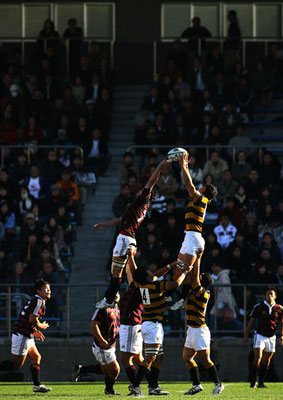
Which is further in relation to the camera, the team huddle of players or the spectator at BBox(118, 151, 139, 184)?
the spectator at BBox(118, 151, 139, 184)

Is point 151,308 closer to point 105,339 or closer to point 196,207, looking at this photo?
point 105,339

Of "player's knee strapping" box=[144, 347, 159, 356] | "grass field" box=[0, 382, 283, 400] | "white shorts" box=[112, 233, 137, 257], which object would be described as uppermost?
"white shorts" box=[112, 233, 137, 257]

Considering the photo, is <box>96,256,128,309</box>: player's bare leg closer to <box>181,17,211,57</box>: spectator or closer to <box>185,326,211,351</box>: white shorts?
<box>185,326,211,351</box>: white shorts

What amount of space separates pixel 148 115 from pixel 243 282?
6502 mm

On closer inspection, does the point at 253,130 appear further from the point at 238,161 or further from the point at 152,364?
the point at 152,364

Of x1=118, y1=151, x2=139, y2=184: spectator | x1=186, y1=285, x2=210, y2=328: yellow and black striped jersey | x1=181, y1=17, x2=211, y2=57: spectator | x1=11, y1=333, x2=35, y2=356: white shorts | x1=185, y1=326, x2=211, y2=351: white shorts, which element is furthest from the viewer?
x1=181, y1=17, x2=211, y2=57: spectator

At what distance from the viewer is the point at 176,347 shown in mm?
21469

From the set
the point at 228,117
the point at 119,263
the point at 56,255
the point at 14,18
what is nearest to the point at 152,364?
the point at 119,263

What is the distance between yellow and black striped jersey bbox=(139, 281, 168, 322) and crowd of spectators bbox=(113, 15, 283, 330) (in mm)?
5254

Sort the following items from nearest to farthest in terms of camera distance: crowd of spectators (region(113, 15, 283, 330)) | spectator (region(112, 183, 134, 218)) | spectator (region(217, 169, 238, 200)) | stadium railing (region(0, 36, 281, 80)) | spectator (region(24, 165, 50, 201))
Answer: crowd of spectators (region(113, 15, 283, 330)) → spectator (region(112, 183, 134, 218)) → spectator (region(217, 169, 238, 200)) → spectator (region(24, 165, 50, 201)) → stadium railing (region(0, 36, 281, 80))

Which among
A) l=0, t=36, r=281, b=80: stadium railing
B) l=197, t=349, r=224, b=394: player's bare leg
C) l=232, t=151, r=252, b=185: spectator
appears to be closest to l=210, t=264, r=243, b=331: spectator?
l=232, t=151, r=252, b=185: spectator

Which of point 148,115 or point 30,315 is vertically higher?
point 148,115

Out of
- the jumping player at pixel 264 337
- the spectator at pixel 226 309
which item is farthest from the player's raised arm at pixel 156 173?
the spectator at pixel 226 309

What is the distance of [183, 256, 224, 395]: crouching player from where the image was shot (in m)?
16.2
